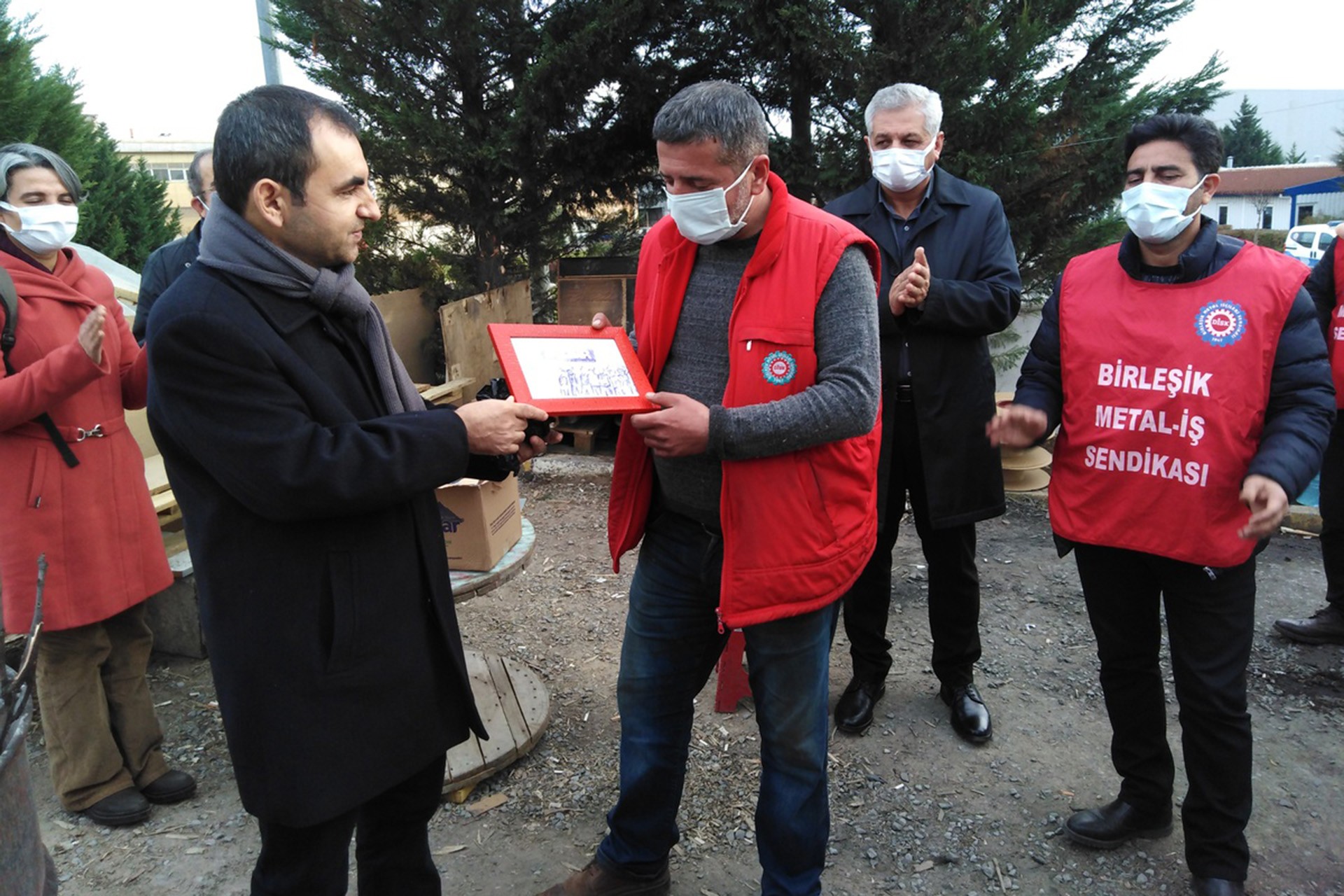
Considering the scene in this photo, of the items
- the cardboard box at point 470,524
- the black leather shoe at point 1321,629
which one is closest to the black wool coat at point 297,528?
the cardboard box at point 470,524

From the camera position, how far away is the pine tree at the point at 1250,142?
55281mm

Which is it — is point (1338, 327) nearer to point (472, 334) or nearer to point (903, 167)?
point (903, 167)

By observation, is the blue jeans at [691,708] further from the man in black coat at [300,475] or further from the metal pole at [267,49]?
the metal pole at [267,49]

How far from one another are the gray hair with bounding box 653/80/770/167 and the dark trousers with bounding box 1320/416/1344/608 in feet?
11.4

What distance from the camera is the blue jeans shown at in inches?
91.3

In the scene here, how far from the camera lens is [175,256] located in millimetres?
3447

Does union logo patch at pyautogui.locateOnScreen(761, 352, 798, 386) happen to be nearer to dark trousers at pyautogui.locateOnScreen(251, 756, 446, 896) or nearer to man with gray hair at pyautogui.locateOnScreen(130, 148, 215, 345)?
dark trousers at pyautogui.locateOnScreen(251, 756, 446, 896)

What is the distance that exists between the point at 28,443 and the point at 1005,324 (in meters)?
3.24

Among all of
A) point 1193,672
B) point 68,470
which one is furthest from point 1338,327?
point 68,470

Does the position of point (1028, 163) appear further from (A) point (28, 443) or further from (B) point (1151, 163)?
(A) point (28, 443)

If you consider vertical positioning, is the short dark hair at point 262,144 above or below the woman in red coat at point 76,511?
above

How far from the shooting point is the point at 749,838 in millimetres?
3000

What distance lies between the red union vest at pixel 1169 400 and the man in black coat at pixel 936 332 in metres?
0.53

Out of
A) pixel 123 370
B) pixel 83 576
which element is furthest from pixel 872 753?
pixel 123 370
